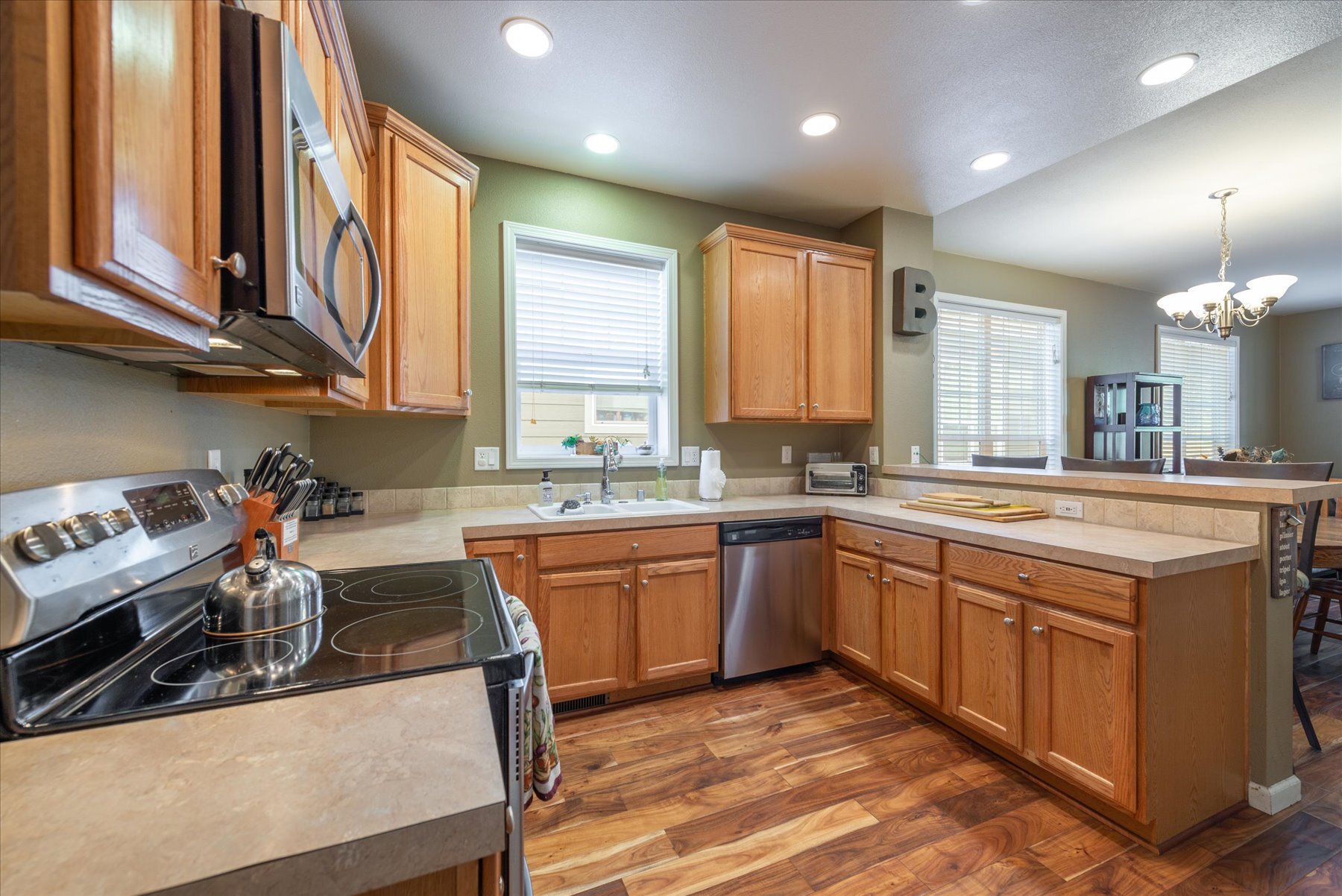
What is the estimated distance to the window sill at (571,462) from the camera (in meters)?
2.91

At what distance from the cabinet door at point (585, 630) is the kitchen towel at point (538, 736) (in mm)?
1168

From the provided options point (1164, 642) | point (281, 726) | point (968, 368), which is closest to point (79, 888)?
point (281, 726)

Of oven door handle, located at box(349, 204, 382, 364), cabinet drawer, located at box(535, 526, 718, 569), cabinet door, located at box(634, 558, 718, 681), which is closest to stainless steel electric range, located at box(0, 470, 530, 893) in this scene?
oven door handle, located at box(349, 204, 382, 364)

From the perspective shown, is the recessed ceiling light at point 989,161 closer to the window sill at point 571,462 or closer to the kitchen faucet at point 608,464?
the window sill at point 571,462

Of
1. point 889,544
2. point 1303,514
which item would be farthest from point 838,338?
point 1303,514

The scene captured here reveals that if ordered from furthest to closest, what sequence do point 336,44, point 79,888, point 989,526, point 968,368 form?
point 968,368, point 989,526, point 336,44, point 79,888

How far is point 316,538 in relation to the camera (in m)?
1.94

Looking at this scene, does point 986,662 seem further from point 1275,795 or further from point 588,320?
point 588,320

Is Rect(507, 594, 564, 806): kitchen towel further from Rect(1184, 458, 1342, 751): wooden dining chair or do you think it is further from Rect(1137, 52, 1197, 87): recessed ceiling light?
Rect(1137, 52, 1197, 87): recessed ceiling light

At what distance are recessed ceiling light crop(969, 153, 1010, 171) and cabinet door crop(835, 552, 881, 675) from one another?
6.88 ft

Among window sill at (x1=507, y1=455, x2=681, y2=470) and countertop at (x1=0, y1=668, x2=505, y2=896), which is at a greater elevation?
window sill at (x1=507, y1=455, x2=681, y2=470)

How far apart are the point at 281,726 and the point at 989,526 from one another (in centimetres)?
233

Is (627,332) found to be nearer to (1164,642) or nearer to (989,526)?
(989,526)

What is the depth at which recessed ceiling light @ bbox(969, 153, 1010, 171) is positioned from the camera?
2.75m
